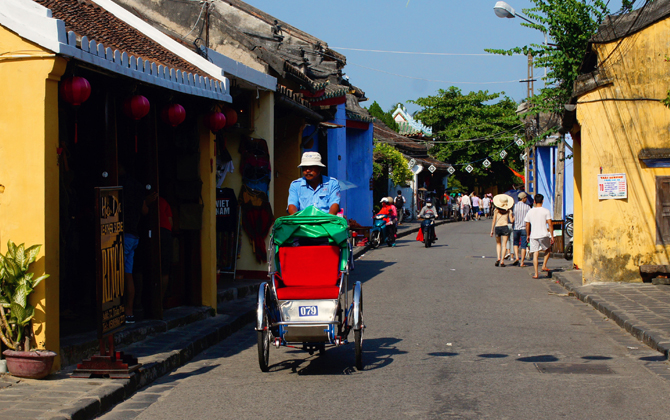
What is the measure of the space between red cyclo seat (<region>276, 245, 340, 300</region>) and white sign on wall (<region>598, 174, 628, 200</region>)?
8.07m

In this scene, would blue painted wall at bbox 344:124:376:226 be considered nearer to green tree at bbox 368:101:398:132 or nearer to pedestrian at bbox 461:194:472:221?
pedestrian at bbox 461:194:472:221

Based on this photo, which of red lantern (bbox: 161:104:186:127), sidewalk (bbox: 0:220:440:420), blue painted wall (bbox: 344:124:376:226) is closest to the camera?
sidewalk (bbox: 0:220:440:420)

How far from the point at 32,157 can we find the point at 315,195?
3.04m

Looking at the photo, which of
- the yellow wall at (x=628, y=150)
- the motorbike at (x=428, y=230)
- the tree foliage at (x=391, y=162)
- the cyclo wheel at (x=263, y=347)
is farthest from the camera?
the tree foliage at (x=391, y=162)

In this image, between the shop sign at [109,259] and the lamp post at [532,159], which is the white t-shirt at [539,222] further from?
the shop sign at [109,259]

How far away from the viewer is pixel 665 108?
13.4m

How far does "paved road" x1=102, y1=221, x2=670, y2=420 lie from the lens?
5727 millimetres

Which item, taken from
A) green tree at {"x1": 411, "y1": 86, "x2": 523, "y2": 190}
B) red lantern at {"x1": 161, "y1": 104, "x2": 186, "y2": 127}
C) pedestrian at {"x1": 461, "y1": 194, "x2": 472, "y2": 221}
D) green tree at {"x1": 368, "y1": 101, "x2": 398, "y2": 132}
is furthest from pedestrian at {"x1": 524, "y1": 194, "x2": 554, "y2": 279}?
green tree at {"x1": 368, "y1": 101, "x2": 398, "y2": 132}

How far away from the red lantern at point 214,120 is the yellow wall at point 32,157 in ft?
11.9

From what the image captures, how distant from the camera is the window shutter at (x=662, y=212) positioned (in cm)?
1346

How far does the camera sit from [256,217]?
45.2 feet

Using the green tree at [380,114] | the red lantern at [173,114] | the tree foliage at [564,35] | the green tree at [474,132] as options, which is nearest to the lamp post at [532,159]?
the tree foliage at [564,35]

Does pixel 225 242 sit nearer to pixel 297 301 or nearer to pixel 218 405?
pixel 297 301

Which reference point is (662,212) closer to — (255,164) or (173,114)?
(255,164)
